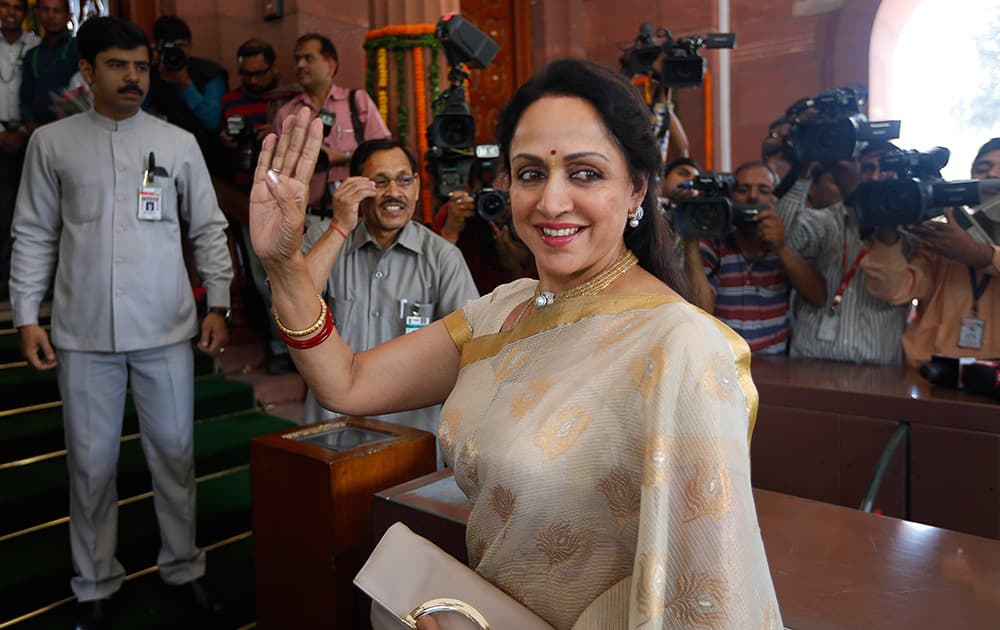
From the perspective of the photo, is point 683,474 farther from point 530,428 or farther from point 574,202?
point 574,202

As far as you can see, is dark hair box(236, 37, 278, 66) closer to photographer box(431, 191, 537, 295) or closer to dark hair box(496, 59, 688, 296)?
photographer box(431, 191, 537, 295)

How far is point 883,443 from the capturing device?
2.21 metres

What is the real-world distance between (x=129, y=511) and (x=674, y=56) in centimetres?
276

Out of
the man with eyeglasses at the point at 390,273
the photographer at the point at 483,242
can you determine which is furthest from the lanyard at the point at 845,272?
the man with eyeglasses at the point at 390,273

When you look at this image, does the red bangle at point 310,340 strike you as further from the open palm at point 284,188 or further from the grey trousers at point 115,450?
the grey trousers at point 115,450

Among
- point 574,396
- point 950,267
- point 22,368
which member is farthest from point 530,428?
point 22,368

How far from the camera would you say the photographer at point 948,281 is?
2480 millimetres

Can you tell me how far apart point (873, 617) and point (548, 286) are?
62 centimetres

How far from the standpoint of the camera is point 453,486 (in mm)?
1569

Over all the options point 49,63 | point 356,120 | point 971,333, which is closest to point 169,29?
point 49,63

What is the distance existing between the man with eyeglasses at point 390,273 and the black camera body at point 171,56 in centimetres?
179

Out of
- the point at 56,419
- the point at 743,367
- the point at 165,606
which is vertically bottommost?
the point at 165,606

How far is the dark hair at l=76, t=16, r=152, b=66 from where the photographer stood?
218 cm

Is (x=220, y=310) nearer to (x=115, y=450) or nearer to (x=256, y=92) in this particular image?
(x=115, y=450)
